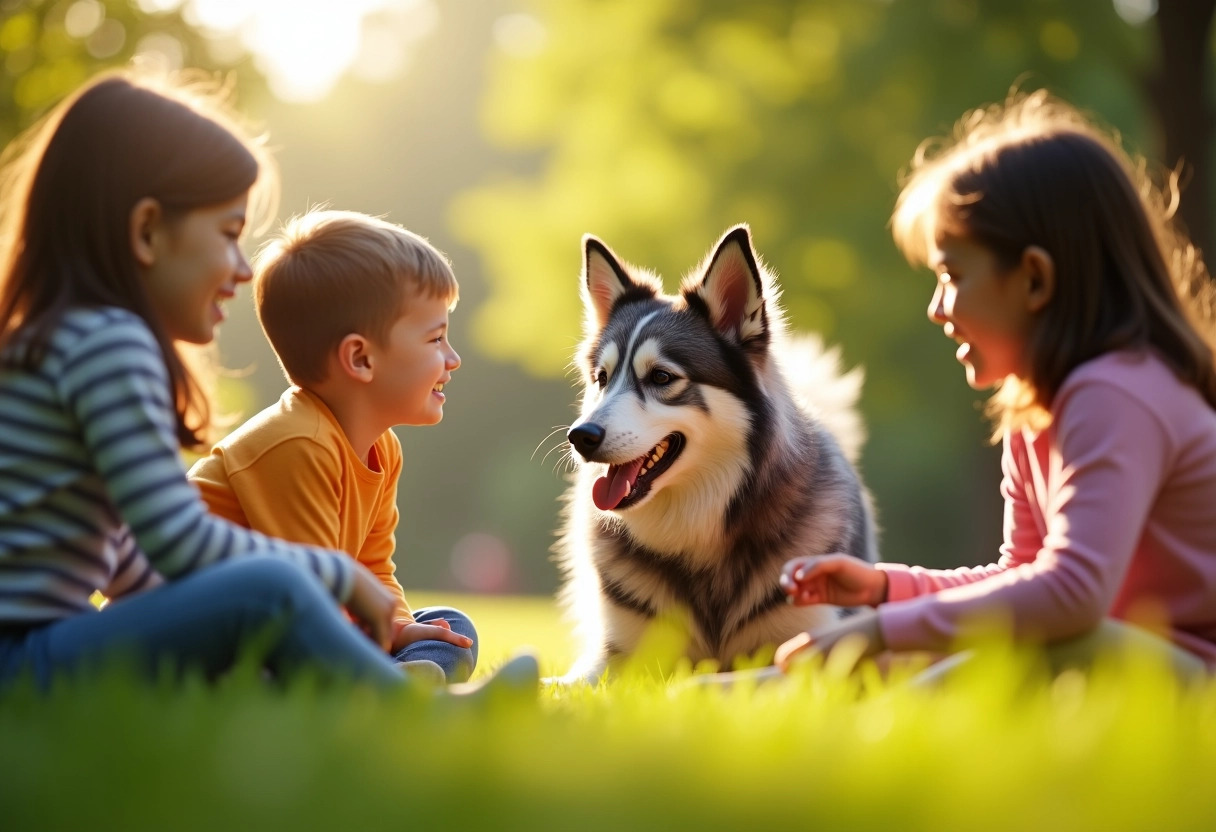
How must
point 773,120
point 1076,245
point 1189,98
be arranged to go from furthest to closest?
point 773,120
point 1189,98
point 1076,245

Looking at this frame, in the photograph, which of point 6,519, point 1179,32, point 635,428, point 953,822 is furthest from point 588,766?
point 1179,32

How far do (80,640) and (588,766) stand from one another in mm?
1183

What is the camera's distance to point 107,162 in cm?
248

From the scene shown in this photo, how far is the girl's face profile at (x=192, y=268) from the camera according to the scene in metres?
2.55

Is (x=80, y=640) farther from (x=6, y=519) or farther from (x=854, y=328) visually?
(x=854, y=328)

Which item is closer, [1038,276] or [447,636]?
[1038,276]

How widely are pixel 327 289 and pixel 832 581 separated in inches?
69.2

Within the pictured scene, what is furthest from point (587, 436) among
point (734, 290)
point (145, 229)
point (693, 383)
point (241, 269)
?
point (145, 229)

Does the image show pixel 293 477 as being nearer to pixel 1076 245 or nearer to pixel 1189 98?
pixel 1076 245

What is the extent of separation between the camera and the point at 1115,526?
7.86 ft

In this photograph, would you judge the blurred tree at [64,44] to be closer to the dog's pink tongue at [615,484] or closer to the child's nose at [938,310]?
the dog's pink tongue at [615,484]

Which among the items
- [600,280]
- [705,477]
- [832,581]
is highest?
[600,280]

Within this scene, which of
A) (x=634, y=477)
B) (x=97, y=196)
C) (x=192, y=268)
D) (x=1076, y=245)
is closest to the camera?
(x=97, y=196)

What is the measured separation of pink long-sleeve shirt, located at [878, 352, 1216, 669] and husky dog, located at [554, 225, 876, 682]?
1382mm
